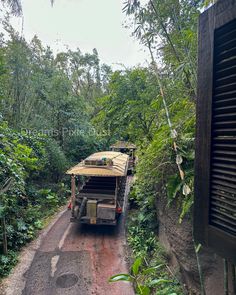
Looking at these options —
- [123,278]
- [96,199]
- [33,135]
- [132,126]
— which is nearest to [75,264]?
[96,199]

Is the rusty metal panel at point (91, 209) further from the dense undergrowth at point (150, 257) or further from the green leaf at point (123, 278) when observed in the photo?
the green leaf at point (123, 278)

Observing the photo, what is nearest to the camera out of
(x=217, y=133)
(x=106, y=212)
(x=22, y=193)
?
(x=217, y=133)

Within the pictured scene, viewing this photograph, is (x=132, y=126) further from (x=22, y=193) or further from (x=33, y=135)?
(x=33, y=135)

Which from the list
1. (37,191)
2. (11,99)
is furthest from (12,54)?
(37,191)

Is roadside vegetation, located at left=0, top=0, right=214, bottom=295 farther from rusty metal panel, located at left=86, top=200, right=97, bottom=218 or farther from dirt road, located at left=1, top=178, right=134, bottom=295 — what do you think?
rusty metal panel, located at left=86, top=200, right=97, bottom=218

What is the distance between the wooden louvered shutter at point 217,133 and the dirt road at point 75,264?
4116 mm

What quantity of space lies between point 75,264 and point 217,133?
5.58 meters

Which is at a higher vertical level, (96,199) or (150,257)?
(96,199)

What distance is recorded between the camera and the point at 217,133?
4.70ft

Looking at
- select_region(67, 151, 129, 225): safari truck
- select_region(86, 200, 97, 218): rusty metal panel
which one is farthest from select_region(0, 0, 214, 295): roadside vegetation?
select_region(86, 200, 97, 218): rusty metal panel

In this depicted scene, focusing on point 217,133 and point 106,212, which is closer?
point 217,133

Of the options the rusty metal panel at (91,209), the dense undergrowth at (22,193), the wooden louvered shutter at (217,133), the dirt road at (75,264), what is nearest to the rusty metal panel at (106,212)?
the rusty metal panel at (91,209)

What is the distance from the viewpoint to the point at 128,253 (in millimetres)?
6285

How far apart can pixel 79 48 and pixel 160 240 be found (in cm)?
2272
